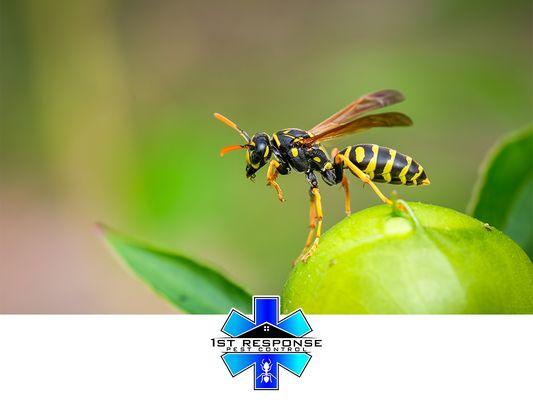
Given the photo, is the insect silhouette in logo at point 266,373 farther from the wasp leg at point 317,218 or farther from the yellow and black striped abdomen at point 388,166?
the yellow and black striped abdomen at point 388,166

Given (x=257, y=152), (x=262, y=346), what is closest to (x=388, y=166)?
(x=257, y=152)

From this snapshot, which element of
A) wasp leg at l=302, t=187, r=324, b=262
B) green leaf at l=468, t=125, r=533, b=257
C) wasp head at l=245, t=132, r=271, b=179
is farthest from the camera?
wasp head at l=245, t=132, r=271, b=179

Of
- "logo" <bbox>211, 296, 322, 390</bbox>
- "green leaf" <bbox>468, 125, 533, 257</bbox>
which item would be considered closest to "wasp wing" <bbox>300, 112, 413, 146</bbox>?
"green leaf" <bbox>468, 125, 533, 257</bbox>

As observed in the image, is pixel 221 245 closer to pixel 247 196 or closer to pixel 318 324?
pixel 247 196

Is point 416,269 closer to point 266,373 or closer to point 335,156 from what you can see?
point 266,373

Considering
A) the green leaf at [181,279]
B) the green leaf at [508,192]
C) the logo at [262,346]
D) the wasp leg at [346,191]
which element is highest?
the wasp leg at [346,191]

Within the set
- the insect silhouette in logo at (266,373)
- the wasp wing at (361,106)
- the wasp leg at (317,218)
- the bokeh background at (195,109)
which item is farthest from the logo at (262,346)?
the bokeh background at (195,109)

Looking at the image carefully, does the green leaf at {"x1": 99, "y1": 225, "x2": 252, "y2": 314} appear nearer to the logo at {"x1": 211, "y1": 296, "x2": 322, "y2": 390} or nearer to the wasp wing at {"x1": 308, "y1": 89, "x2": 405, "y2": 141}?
the logo at {"x1": 211, "y1": 296, "x2": 322, "y2": 390}
